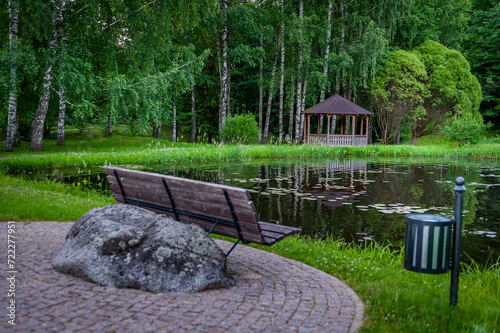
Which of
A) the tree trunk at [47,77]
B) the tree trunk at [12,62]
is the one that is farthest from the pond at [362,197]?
the tree trunk at [47,77]

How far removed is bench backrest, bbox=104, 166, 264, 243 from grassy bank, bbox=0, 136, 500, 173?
5982 mm

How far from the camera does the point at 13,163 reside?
13.9 metres

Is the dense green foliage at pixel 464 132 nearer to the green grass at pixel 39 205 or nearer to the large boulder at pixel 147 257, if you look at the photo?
the green grass at pixel 39 205

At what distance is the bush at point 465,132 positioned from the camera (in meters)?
24.4

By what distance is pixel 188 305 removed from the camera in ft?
11.0

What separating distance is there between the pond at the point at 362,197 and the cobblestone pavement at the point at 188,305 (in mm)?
2394

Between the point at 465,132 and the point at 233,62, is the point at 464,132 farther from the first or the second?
the point at 233,62

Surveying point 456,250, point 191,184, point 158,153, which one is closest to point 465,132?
point 158,153

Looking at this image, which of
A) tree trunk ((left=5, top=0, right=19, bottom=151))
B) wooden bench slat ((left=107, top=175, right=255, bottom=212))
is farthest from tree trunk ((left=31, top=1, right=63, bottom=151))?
wooden bench slat ((left=107, top=175, right=255, bottom=212))

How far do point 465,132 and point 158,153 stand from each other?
1825 cm

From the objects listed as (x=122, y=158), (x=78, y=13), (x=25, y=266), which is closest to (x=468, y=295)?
(x=25, y=266)

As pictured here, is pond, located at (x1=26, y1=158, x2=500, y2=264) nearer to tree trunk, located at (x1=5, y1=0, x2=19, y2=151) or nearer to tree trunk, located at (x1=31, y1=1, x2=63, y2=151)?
tree trunk, located at (x1=5, y1=0, x2=19, y2=151)

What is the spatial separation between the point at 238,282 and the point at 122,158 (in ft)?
42.9

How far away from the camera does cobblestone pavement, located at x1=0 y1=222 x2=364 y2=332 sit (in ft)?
9.75
